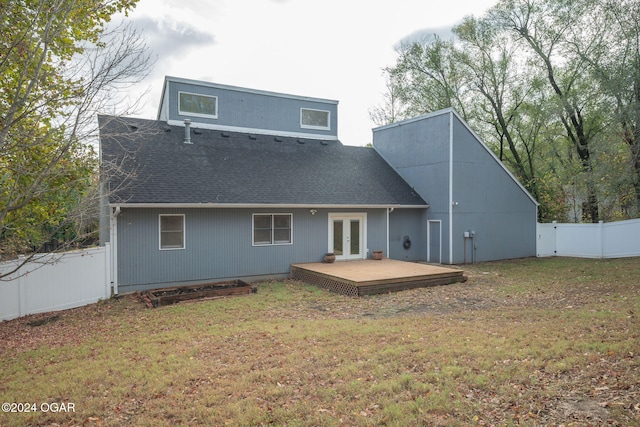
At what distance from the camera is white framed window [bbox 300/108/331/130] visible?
58.5 ft

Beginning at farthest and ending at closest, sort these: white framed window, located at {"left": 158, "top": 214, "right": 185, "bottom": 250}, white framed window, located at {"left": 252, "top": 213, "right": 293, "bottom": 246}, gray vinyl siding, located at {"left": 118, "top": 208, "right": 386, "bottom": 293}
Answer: white framed window, located at {"left": 252, "top": 213, "right": 293, "bottom": 246} → white framed window, located at {"left": 158, "top": 214, "right": 185, "bottom": 250} → gray vinyl siding, located at {"left": 118, "top": 208, "right": 386, "bottom": 293}

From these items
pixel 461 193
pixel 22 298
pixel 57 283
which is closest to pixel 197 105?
pixel 57 283

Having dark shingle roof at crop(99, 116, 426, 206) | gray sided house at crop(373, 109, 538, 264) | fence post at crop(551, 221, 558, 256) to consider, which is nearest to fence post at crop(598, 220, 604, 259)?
fence post at crop(551, 221, 558, 256)

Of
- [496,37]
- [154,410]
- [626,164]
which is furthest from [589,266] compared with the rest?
[154,410]

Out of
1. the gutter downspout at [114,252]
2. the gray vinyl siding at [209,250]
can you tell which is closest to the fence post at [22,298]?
the gutter downspout at [114,252]

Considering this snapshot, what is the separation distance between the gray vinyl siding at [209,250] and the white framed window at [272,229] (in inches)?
5.9

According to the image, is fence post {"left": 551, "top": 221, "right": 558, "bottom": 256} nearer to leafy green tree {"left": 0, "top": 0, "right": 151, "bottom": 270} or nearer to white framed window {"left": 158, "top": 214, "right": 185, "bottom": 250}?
white framed window {"left": 158, "top": 214, "right": 185, "bottom": 250}

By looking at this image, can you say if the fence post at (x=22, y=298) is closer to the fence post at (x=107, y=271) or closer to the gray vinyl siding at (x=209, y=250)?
the fence post at (x=107, y=271)

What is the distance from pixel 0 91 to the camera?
684cm

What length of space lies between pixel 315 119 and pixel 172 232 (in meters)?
9.12

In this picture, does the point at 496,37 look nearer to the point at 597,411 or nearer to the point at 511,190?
the point at 511,190

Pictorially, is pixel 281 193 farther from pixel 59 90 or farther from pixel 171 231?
pixel 59 90

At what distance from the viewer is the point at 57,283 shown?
938 centimetres

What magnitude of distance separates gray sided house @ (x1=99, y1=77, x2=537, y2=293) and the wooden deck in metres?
1.07
